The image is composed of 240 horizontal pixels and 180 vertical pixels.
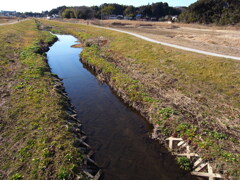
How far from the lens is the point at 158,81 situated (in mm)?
19141

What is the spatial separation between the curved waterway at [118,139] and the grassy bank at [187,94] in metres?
1.31

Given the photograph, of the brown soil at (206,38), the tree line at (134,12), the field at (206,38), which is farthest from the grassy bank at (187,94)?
the tree line at (134,12)

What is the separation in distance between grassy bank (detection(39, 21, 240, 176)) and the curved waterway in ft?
4.29

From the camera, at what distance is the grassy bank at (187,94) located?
1046 cm

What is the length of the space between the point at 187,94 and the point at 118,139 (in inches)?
320

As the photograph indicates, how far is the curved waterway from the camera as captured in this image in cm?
976

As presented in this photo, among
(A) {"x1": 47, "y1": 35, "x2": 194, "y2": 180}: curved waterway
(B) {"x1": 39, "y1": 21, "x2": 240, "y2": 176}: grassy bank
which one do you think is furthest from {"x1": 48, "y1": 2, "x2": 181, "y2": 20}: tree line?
(A) {"x1": 47, "y1": 35, "x2": 194, "y2": 180}: curved waterway

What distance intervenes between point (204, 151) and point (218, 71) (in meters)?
13.2

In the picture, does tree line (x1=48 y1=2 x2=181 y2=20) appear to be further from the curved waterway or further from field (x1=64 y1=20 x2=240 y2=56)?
the curved waterway

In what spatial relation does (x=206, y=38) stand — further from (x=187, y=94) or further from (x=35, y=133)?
(x=35, y=133)

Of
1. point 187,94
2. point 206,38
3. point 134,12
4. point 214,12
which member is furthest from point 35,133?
point 134,12

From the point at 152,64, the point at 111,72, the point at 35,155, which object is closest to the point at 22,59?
the point at 111,72

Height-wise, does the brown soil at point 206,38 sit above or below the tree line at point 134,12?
below

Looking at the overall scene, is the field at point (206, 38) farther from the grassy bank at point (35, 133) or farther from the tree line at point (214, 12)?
the grassy bank at point (35, 133)
